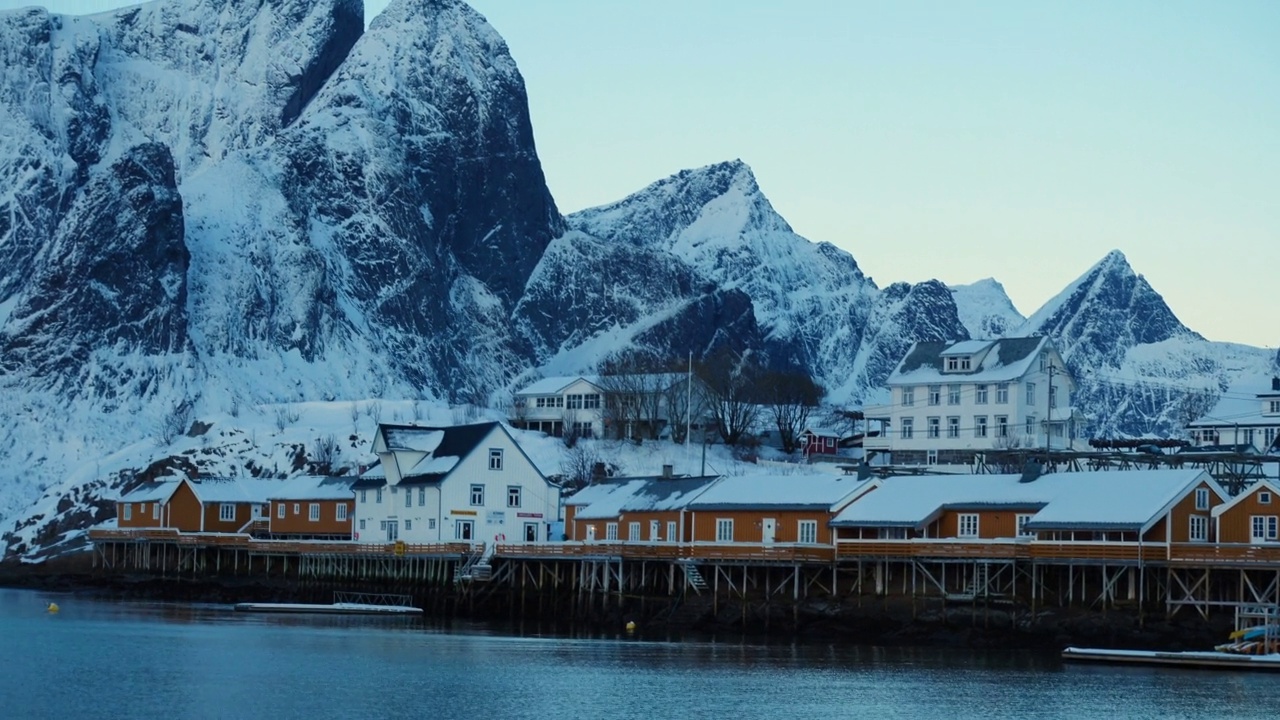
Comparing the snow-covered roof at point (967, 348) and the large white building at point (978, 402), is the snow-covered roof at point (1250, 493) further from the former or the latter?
the snow-covered roof at point (967, 348)

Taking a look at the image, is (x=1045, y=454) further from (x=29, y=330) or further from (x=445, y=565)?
(x=29, y=330)

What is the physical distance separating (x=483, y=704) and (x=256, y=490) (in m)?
72.3

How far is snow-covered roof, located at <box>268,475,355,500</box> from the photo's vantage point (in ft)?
359

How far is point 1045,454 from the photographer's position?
9069cm

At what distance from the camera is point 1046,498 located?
7512cm

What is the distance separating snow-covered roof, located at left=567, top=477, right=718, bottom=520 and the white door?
4.75 m

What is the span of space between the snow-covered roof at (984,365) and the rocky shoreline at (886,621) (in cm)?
3961

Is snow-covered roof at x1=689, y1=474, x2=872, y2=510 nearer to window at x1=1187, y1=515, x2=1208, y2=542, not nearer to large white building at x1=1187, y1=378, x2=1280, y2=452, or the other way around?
window at x1=1187, y1=515, x2=1208, y2=542

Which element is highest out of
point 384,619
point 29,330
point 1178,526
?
point 29,330

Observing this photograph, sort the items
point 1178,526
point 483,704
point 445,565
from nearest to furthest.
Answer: point 483,704 < point 1178,526 < point 445,565

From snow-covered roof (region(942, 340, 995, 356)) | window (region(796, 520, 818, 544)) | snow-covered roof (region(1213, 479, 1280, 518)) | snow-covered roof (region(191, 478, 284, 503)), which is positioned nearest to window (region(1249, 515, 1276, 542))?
snow-covered roof (region(1213, 479, 1280, 518))

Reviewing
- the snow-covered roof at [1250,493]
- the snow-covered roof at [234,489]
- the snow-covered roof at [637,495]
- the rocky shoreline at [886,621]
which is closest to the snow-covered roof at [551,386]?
the snow-covered roof at [234,489]

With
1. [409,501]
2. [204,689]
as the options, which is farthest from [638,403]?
[204,689]

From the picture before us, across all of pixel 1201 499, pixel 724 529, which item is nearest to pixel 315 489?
pixel 724 529
